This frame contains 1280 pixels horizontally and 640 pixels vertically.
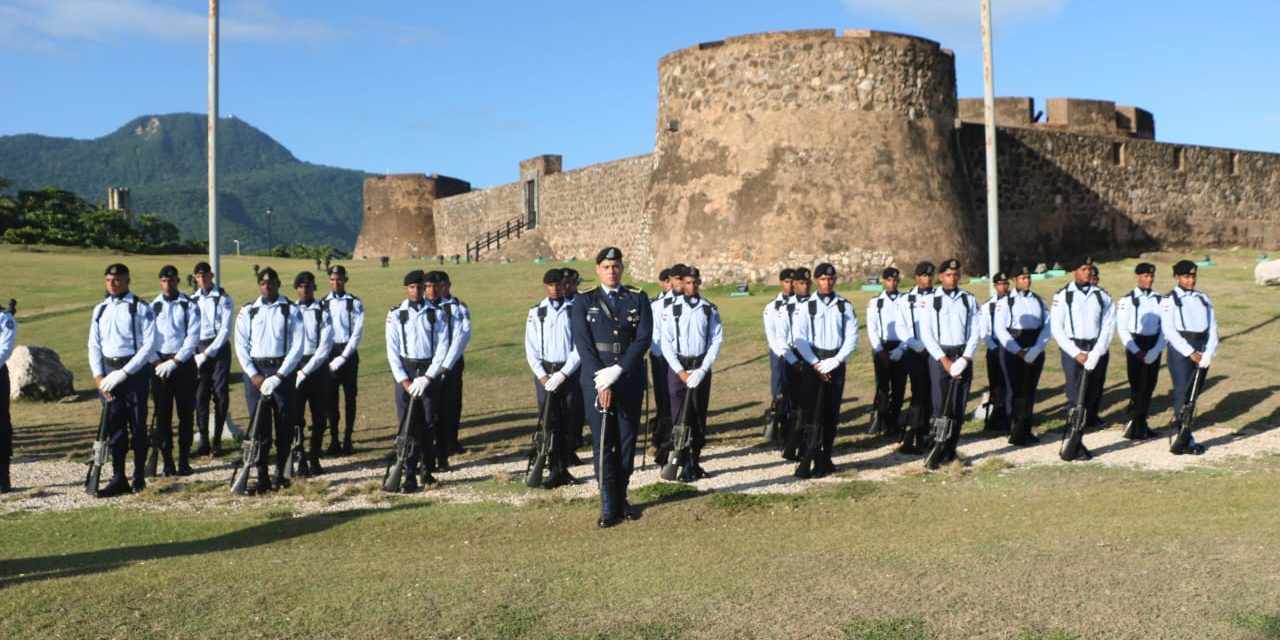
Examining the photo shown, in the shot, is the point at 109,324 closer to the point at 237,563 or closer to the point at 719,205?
the point at 237,563

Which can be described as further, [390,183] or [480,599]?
[390,183]

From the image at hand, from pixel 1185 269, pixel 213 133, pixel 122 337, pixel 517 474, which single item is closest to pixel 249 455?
pixel 122 337

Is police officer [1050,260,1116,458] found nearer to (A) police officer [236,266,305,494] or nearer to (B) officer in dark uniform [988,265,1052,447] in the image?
(B) officer in dark uniform [988,265,1052,447]

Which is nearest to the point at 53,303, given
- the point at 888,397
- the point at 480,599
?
the point at 888,397

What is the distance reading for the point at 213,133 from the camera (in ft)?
40.8

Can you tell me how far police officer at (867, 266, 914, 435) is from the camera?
11257mm

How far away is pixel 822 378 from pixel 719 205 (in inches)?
564

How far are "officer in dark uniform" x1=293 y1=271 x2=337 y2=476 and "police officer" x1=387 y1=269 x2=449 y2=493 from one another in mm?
694

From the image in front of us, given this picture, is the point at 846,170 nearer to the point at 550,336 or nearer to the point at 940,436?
the point at 940,436

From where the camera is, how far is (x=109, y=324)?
9047 millimetres

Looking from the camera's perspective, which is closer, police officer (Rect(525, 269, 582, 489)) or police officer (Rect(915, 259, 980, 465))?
police officer (Rect(525, 269, 582, 489))

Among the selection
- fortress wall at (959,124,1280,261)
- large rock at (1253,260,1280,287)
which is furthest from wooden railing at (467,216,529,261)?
large rock at (1253,260,1280,287)

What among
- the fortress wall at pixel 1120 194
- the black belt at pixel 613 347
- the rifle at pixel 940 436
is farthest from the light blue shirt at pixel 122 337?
the fortress wall at pixel 1120 194

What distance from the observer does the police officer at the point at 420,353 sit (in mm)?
8969
